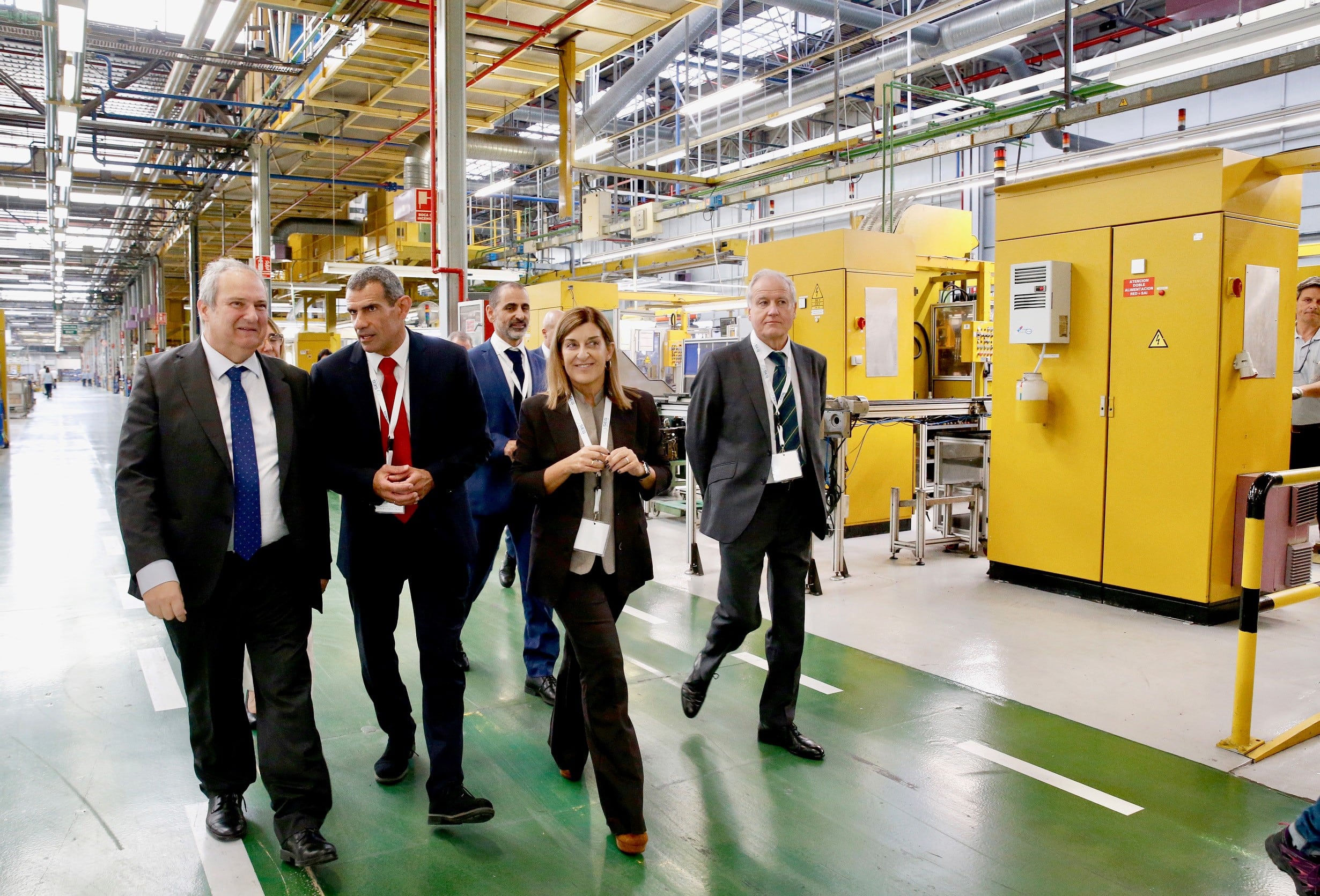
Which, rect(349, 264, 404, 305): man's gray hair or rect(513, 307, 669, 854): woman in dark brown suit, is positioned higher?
rect(349, 264, 404, 305): man's gray hair

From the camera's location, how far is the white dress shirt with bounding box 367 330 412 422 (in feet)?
9.20

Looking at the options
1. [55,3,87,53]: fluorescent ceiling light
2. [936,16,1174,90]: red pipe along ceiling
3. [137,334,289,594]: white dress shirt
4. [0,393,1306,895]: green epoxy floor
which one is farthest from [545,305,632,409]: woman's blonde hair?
[936,16,1174,90]: red pipe along ceiling

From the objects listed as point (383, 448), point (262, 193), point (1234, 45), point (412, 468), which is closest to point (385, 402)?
point (383, 448)

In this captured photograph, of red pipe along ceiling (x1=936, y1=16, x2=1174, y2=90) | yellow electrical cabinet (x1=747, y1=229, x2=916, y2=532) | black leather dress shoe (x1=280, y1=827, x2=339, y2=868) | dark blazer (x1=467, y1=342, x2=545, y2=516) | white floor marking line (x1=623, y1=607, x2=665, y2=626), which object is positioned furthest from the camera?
red pipe along ceiling (x1=936, y1=16, x2=1174, y2=90)

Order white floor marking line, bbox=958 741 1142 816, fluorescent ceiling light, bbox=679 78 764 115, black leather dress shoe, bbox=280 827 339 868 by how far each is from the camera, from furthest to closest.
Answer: fluorescent ceiling light, bbox=679 78 764 115 → white floor marking line, bbox=958 741 1142 816 → black leather dress shoe, bbox=280 827 339 868

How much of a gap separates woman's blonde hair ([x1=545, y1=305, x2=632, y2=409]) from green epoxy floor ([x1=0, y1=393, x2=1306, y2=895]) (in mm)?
1345

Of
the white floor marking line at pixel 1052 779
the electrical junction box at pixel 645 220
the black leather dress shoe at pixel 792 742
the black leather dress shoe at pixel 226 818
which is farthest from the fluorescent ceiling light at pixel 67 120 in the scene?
the white floor marking line at pixel 1052 779

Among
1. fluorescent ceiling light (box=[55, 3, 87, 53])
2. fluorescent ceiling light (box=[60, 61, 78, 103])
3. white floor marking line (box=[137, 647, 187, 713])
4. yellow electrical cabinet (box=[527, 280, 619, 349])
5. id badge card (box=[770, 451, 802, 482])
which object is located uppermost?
fluorescent ceiling light (box=[60, 61, 78, 103])

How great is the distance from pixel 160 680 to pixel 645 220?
8807mm

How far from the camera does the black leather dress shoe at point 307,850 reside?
2.52 meters

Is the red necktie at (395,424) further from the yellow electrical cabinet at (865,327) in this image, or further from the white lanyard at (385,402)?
the yellow electrical cabinet at (865,327)

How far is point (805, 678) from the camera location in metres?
4.26

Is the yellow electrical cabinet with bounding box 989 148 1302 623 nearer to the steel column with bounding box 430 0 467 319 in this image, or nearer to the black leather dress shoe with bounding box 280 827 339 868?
the steel column with bounding box 430 0 467 319

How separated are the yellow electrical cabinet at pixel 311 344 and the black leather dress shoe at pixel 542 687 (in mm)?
14709
